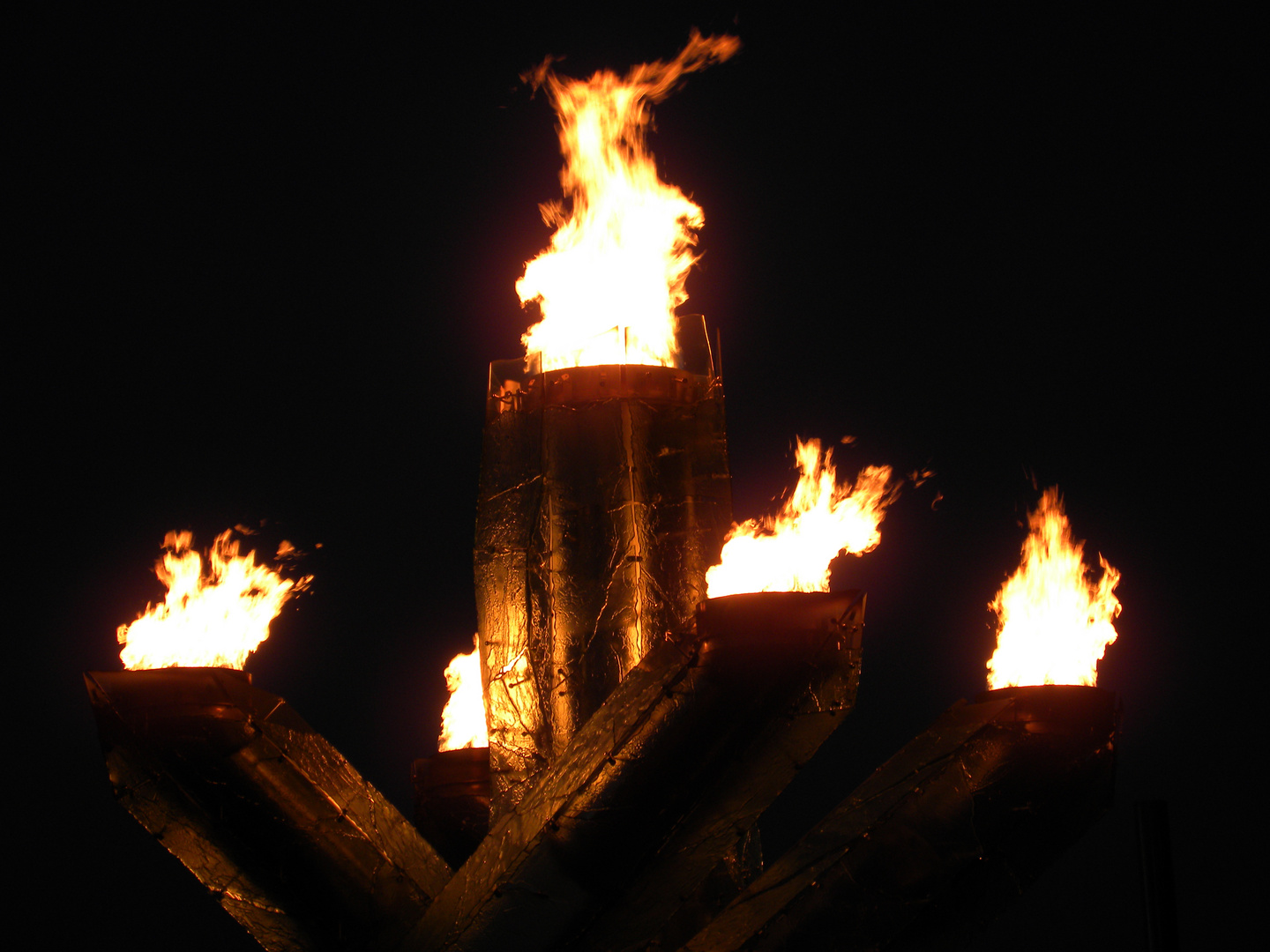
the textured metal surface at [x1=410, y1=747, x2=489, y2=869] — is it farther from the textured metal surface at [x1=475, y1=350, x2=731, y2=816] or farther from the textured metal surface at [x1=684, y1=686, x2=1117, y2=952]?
the textured metal surface at [x1=684, y1=686, x2=1117, y2=952]

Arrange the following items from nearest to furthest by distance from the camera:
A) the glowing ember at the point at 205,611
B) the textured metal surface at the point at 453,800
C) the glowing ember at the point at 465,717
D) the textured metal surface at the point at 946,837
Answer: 1. the textured metal surface at the point at 946,837
2. the glowing ember at the point at 205,611
3. the textured metal surface at the point at 453,800
4. the glowing ember at the point at 465,717

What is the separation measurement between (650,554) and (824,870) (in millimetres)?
1711

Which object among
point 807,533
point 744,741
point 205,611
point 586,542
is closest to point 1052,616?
point 807,533

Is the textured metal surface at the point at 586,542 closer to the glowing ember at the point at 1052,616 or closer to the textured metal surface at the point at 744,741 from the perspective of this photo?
the textured metal surface at the point at 744,741

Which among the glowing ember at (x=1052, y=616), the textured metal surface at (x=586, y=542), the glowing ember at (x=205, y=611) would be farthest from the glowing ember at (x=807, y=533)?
the glowing ember at (x=205, y=611)

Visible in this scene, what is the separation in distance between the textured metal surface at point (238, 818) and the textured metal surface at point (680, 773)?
0.75m

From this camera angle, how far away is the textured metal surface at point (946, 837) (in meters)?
4.27

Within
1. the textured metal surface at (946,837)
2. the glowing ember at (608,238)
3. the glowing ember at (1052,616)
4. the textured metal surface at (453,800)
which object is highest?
the glowing ember at (608,238)

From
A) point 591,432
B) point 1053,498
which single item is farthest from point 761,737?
point 1053,498

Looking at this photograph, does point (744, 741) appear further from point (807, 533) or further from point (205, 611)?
point (205, 611)

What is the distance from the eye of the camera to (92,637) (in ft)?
34.2

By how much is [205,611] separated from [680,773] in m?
3.03

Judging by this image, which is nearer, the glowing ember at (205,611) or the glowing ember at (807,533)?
the glowing ember at (807,533)

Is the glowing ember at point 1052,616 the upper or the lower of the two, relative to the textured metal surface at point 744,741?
upper
